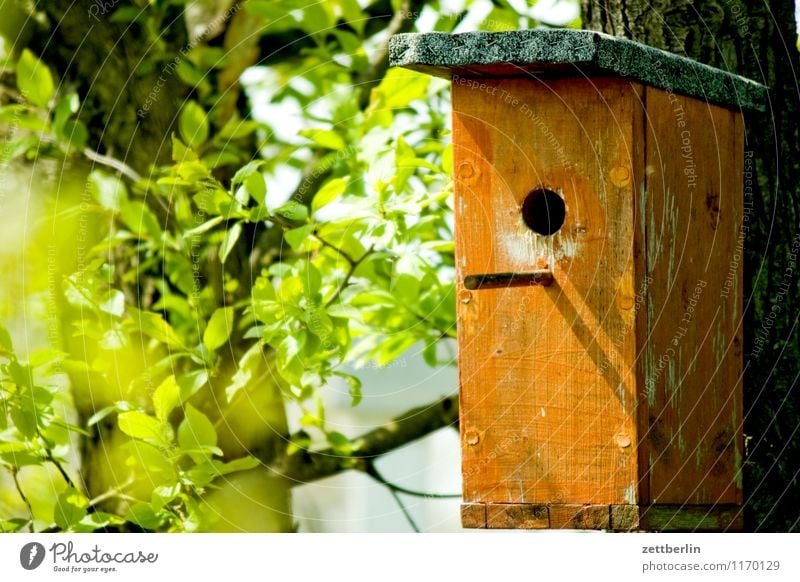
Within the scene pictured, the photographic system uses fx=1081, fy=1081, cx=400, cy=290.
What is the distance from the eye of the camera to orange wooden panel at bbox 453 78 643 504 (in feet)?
5.00

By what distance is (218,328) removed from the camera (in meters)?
1.97

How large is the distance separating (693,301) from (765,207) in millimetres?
319

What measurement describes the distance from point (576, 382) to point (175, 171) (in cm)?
93

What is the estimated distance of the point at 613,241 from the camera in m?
1.54

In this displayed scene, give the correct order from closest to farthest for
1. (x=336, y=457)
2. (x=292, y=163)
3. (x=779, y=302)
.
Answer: (x=779, y=302) < (x=336, y=457) < (x=292, y=163)

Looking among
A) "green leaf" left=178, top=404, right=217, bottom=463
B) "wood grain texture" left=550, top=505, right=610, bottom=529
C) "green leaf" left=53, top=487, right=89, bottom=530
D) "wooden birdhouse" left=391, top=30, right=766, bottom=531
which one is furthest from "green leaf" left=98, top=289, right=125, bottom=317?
"wood grain texture" left=550, top=505, right=610, bottom=529

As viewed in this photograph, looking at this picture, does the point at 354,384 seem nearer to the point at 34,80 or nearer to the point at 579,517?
the point at 579,517

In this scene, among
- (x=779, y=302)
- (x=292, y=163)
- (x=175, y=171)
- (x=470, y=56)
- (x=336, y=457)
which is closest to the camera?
(x=470, y=56)

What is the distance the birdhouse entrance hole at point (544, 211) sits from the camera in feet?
5.17

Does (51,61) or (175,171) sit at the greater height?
(51,61)

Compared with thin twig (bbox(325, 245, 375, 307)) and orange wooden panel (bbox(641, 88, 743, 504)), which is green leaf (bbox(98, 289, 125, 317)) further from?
orange wooden panel (bbox(641, 88, 743, 504))

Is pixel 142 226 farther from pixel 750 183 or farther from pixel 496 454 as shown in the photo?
pixel 750 183

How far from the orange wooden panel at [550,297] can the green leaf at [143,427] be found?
64 centimetres
